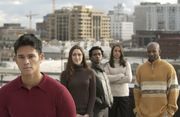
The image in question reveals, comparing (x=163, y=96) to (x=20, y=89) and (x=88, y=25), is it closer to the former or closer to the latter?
(x=20, y=89)

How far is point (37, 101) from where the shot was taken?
254cm

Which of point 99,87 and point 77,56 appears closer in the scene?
point 77,56

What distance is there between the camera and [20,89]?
258 centimetres

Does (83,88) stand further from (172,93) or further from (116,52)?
(116,52)

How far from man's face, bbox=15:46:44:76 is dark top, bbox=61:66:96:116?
2472mm

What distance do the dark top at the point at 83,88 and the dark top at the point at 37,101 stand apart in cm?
245

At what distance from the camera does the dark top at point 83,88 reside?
5.04m

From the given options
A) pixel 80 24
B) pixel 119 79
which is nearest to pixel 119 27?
pixel 80 24

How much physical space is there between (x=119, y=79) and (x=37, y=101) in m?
4.07

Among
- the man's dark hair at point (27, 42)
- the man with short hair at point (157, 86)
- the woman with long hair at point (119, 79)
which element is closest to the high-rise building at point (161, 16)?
the woman with long hair at point (119, 79)

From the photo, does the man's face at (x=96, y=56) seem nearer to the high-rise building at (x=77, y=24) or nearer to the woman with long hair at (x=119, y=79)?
the woman with long hair at (x=119, y=79)

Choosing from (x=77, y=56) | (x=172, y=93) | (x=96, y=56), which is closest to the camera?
(x=77, y=56)

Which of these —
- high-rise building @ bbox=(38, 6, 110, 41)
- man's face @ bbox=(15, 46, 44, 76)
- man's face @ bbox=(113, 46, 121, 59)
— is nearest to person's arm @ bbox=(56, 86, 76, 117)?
man's face @ bbox=(15, 46, 44, 76)

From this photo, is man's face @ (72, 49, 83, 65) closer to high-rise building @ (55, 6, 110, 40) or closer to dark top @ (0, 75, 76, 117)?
dark top @ (0, 75, 76, 117)
